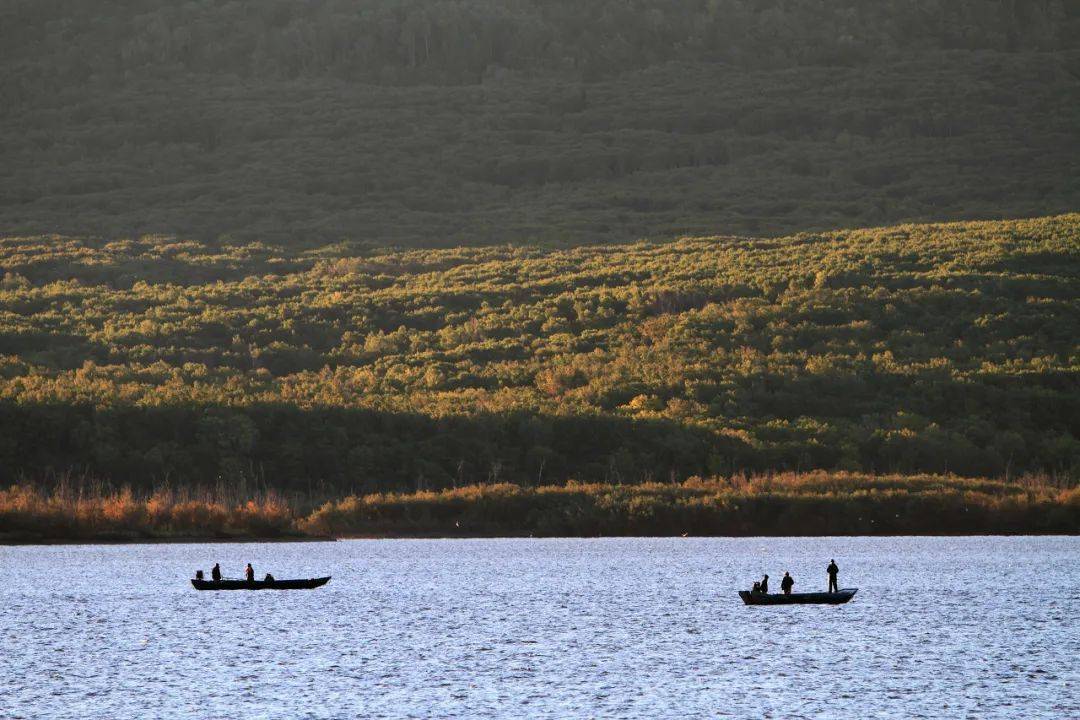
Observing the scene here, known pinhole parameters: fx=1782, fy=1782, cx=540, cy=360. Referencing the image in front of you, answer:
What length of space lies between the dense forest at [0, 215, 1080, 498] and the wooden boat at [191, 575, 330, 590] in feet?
61.5

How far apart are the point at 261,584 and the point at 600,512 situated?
61.7 feet

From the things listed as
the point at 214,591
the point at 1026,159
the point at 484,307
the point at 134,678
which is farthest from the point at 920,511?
the point at 1026,159

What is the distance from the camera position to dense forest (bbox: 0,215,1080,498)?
75.4m

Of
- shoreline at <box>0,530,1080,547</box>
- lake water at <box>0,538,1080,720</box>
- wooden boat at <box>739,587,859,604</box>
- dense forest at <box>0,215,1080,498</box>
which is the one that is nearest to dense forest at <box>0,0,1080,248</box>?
dense forest at <box>0,215,1080,498</box>

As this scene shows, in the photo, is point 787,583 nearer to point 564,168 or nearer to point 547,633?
point 547,633

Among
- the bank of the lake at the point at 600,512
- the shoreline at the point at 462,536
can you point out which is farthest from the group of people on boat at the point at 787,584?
the shoreline at the point at 462,536

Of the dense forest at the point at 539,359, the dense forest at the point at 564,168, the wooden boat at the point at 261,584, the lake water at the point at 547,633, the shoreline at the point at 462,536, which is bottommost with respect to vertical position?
the lake water at the point at 547,633

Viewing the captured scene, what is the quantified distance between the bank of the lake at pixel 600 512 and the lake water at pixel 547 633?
98cm

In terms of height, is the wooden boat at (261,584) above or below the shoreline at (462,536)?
below

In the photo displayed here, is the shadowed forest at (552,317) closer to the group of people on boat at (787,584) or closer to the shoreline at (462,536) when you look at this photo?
the shoreline at (462,536)

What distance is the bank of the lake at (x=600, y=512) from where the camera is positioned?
217 feet

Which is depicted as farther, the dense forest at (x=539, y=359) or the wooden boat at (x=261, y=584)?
the dense forest at (x=539, y=359)

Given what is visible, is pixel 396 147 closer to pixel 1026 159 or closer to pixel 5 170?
pixel 5 170

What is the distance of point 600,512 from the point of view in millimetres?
67812
